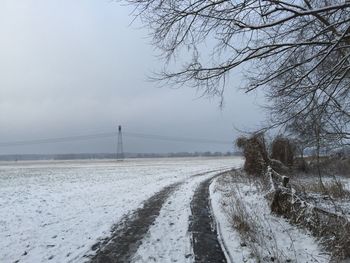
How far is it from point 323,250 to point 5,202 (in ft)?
41.3

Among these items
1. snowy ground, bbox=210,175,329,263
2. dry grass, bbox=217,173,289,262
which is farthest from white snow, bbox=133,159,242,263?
dry grass, bbox=217,173,289,262

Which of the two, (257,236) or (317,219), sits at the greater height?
(317,219)

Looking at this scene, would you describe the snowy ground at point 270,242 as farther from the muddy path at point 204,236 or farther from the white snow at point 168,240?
the white snow at point 168,240

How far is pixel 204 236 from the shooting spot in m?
9.80

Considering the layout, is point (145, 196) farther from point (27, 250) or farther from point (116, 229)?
point (27, 250)

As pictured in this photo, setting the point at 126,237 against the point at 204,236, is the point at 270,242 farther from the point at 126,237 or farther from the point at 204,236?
the point at 126,237

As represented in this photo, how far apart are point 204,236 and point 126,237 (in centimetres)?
176

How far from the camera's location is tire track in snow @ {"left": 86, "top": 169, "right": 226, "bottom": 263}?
7.91 metres

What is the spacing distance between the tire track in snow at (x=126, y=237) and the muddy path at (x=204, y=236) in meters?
1.17

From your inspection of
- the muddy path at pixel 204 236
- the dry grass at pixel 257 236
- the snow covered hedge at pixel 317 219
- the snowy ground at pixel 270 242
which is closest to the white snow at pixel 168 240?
the muddy path at pixel 204 236

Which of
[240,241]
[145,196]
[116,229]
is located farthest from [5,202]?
[240,241]

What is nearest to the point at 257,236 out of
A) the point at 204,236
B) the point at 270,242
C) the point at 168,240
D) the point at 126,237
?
the point at 270,242

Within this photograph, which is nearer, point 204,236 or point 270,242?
point 270,242

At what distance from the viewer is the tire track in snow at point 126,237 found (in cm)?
791
